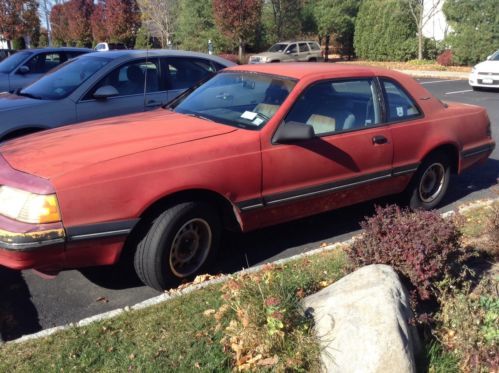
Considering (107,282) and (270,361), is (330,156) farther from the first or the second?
(270,361)

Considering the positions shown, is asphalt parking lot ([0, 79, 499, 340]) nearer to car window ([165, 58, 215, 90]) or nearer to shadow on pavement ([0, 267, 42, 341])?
shadow on pavement ([0, 267, 42, 341])

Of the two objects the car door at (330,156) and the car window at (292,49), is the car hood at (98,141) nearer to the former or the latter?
the car door at (330,156)

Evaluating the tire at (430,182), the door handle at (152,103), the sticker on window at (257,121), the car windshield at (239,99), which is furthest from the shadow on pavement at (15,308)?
the tire at (430,182)

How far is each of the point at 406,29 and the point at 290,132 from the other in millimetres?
29224

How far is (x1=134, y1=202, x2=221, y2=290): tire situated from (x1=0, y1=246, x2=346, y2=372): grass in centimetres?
32

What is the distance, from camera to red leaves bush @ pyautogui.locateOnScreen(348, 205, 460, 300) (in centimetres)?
328

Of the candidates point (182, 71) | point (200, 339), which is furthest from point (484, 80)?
point (200, 339)

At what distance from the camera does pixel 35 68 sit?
1026 cm

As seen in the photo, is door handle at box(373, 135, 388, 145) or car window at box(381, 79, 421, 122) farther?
car window at box(381, 79, 421, 122)

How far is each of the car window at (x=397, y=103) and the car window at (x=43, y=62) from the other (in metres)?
7.37

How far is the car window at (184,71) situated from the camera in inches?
275

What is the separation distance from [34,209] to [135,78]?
3757mm

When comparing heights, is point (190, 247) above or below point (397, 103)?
below

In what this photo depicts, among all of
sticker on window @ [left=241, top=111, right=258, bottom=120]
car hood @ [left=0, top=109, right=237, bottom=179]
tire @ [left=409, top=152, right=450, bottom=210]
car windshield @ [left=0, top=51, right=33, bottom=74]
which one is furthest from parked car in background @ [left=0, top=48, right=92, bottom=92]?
tire @ [left=409, top=152, right=450, bottom=210]
